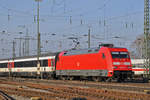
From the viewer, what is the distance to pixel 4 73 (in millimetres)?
53281

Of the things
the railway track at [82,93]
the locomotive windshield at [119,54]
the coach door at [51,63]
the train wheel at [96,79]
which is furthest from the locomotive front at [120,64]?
the coach door at [51,63]

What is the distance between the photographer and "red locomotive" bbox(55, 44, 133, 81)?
26750 mm

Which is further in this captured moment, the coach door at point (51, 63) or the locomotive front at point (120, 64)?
the coach door at point (51, 63)

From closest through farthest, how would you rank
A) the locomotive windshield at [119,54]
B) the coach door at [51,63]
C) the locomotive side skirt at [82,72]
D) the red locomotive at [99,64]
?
the red locomotive at [99,64], the locomotive windshield at [119,54], the locomotive side skirt at [82,72], the coach door at [51,63]

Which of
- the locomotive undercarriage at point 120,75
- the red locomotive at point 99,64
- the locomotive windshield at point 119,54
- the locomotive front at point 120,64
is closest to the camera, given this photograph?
the locomotive undercarriage at point 120,75

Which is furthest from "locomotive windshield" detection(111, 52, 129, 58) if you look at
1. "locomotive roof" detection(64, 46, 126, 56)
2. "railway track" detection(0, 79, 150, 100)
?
"railway track" detection(0, 79, 150, 100)

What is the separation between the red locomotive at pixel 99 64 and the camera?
26750 mm

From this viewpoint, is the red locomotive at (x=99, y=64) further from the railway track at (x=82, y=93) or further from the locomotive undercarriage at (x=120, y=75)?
the railway track at (x=82, y=93)

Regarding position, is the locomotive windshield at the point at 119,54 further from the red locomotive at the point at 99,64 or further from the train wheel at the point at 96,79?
the train wheel at the point at 96,79

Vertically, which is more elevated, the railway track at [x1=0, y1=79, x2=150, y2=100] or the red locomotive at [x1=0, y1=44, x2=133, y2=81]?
the red locomotive at [x1=0, y1=44, x2=133, y2=81]

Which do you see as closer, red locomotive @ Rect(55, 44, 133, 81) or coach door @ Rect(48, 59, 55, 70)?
red locomotive @ Rect(55, 44, 133, 81)

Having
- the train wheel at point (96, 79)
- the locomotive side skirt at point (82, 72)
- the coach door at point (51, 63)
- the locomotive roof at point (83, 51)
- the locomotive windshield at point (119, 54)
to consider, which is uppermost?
the locomotive roof at point (83, 51)

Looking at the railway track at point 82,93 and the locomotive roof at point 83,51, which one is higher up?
the locomotive roof at point 83,51

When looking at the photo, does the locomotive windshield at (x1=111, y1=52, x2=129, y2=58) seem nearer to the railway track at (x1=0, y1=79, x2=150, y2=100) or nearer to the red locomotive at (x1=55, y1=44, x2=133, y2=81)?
the red locomotive at (x1=55, y1=44, x2=133, y2=81)
